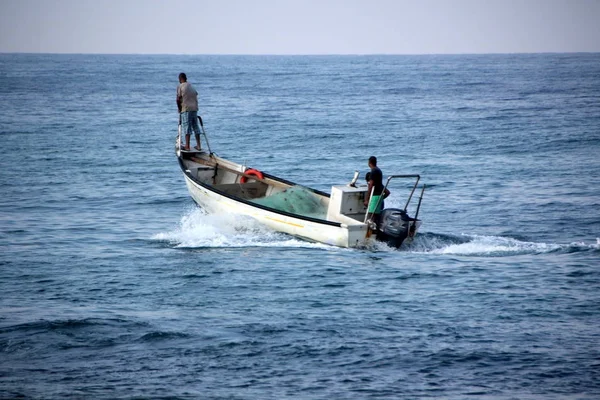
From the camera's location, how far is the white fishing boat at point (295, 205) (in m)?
19.8

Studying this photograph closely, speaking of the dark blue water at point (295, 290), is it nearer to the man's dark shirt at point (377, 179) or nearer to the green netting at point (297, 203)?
the green netting at point (297, 203)

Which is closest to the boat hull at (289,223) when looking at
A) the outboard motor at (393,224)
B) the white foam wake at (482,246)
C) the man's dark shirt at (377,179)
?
the outboard motor at (393,224)

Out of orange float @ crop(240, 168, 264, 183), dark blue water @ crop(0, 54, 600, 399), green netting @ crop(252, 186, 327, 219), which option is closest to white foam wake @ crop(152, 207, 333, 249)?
dark blue water @ crop(0, 54, 600, 399)

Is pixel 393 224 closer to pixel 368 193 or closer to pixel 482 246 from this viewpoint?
pixel 368 193

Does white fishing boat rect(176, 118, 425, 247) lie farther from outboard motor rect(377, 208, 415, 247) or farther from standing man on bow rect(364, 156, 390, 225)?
standing man on bow rect(364, 156, 390, 225)

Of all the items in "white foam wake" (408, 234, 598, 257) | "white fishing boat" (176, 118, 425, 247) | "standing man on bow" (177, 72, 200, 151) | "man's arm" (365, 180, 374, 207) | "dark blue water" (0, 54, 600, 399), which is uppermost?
"standing man on bow" (177, 72, 200, 151)

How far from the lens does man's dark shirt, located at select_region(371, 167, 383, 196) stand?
1984 centimetres

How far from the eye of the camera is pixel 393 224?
64.5ft

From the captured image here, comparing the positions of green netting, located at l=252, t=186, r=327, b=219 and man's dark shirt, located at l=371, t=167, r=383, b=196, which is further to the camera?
green netting, located at l=252, t=186, r=327, b=219

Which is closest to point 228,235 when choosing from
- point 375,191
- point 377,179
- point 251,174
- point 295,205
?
point 295,205

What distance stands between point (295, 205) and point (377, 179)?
2.71 meters

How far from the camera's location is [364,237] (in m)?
19.9

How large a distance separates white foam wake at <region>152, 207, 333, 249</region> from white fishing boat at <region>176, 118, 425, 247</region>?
193 millimetres

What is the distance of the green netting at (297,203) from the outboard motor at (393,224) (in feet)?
7.18
